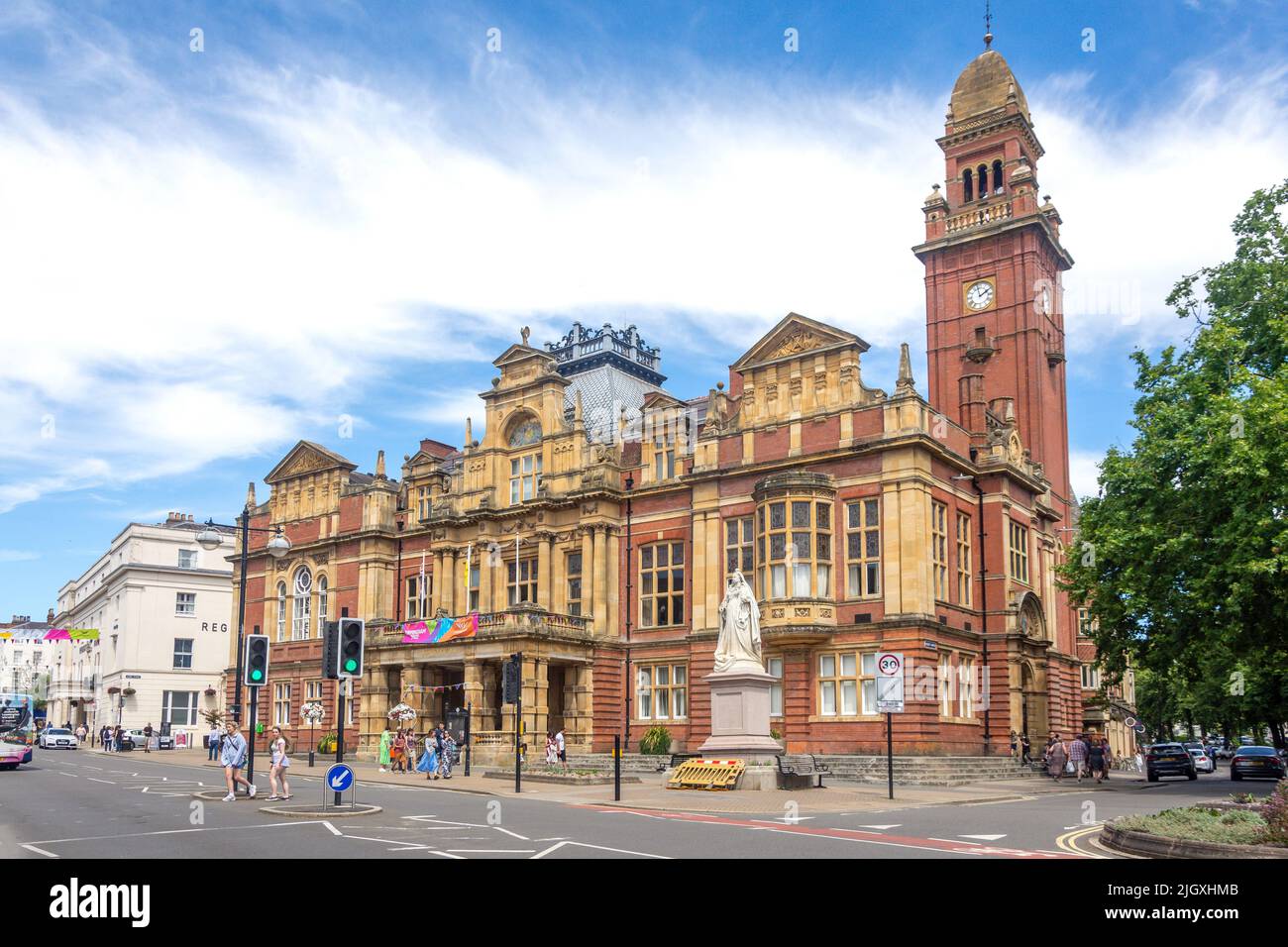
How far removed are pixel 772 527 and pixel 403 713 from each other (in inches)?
713

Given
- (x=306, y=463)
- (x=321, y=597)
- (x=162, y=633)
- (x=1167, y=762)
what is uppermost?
(x=306, y=463)

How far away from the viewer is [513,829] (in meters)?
19.7

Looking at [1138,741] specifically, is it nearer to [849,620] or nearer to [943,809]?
[849,620]

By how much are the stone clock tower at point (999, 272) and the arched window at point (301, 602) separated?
3340cm

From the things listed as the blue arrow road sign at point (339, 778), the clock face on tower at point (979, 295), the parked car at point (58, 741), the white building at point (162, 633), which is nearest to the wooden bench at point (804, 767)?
the blue arrow road sign at point (339, 778)

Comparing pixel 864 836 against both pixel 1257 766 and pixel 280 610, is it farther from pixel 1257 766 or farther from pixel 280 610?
pixel 280 610

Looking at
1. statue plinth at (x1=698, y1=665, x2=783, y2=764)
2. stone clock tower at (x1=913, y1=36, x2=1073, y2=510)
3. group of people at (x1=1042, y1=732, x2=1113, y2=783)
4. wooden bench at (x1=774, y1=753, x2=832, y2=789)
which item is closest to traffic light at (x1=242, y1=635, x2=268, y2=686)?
statue plinth at (x1=698, y1=665, x2=783, y2=764)

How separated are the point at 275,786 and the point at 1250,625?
88.3 feet

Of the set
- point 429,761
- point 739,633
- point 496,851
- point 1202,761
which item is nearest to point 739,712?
point 739,633

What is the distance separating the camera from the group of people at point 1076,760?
132ft

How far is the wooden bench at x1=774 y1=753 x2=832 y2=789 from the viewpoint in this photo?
31.0 m

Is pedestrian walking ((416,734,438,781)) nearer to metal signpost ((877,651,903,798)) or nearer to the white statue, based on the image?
the white statue
